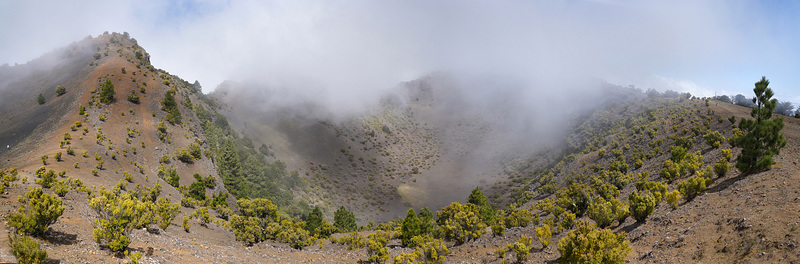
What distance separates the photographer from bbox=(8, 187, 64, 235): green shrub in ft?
46.8

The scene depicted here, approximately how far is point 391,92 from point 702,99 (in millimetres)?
115659

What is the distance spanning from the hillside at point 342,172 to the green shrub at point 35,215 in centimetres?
66

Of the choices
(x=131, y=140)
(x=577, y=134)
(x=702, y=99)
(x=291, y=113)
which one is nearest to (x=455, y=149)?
(x=577, y=134)

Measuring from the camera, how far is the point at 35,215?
47.8ft

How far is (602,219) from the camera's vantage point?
26219mm

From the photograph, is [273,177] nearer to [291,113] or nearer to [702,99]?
[291,113]

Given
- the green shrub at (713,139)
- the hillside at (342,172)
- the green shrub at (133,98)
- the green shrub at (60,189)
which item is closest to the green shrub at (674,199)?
the hillside at (342,172)

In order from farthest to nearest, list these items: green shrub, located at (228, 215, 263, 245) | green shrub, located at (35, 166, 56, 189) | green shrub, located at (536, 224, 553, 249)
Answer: green shrub, located at (228, 215, 263, 245), green shrub, located at (536, 224, 553, 249), green shrub, located at (35, 166, 56, 189)

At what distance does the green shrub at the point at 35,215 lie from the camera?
1427 centimetres

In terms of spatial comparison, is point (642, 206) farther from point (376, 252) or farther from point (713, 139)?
point (713, 139)

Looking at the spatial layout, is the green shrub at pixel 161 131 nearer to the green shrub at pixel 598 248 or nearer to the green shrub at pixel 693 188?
the green shrub at pixel 598 248

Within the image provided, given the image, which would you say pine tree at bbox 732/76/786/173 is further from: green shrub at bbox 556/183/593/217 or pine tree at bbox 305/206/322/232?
pine tree at bbox 305/206/322/232

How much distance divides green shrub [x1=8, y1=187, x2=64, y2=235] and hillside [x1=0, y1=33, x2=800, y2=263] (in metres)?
0.66

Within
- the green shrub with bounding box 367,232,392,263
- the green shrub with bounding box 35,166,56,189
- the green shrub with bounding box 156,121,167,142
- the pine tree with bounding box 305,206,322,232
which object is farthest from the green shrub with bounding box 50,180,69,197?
the green shrub with bounding box 156,121,167,142
